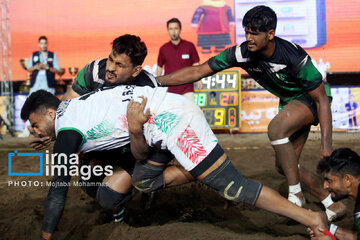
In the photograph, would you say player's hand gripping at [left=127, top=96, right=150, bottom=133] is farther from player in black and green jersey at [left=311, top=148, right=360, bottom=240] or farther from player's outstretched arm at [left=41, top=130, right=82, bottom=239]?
player in black and green jersey at [left=311, top=148, right=360, bottom=240]

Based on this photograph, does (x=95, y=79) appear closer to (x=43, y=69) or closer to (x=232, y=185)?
(x=232, y=185)

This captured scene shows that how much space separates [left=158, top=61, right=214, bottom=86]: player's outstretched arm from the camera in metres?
4.10

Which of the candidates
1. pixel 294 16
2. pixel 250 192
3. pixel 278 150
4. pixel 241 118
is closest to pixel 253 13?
pixel 278 150

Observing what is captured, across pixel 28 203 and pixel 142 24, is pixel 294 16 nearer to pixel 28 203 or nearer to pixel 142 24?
pixel 142 24

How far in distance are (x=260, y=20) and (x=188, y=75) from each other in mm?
950

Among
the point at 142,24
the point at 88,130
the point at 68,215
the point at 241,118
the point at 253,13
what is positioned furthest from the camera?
the point at 142,24

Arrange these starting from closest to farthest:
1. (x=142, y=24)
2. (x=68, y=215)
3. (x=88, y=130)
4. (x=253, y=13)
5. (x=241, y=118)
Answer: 1. (x=88, y=130)
2. (x=253, y=13)
3. (x=68, y=215)
4. (x=241, y=118)
5. (x=142, y=24)

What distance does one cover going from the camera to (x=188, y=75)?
4.14 meters

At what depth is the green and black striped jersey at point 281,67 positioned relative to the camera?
3.60 meters

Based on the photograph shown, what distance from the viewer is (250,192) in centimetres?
295

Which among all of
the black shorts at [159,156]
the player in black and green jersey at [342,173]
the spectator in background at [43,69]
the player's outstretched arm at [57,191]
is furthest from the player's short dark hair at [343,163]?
the spectator in background at [43,69]

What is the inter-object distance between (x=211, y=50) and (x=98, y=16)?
3379 mm

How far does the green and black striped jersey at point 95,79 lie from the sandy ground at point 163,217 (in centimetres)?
127


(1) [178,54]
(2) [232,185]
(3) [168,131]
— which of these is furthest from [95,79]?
(1) [178,54]
